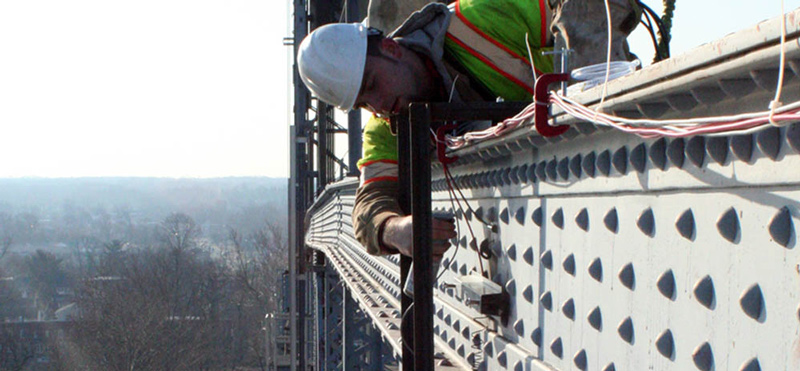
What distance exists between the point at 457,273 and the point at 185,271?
66.8m

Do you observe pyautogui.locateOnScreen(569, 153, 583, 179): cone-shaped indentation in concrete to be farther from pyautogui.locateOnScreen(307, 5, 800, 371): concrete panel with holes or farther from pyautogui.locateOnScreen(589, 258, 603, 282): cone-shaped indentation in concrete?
A: pyautogui.locateOnScreen(589, 258, 603, 282): cone-shaped indentation in concrete

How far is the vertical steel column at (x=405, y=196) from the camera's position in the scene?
334 cm

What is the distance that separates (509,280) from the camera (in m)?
3.09

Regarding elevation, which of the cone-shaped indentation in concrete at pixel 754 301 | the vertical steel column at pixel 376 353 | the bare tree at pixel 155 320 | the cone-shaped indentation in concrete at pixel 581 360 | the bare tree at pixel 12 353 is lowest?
the bare tree at pixel 12 353

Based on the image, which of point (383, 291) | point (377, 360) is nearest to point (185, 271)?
point (377, 360)

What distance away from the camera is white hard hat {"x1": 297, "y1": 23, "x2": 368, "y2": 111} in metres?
4.00

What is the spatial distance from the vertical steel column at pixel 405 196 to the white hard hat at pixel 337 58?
1.68 feet

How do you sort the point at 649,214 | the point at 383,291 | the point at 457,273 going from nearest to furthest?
1. the point at 649,214
2. the point at 457,273
3. the point at 383,291

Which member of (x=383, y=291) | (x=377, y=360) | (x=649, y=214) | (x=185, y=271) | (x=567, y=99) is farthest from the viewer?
(x=185, y=271)

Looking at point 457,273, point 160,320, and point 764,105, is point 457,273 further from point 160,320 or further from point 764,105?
point 160,320

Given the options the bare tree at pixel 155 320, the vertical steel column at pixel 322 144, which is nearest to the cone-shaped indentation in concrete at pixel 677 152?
the vertical steel column at pixel 322 144

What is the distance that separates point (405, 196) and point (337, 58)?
0.72 metres

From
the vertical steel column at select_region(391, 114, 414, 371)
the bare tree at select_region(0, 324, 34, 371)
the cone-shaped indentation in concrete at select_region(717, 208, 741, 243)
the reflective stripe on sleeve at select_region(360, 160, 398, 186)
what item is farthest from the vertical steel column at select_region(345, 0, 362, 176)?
the bare tree at select_region(0, 324, 34, 371)

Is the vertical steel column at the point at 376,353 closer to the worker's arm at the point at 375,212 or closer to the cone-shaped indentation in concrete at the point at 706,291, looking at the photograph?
the worker's arm at the point at 375,212
